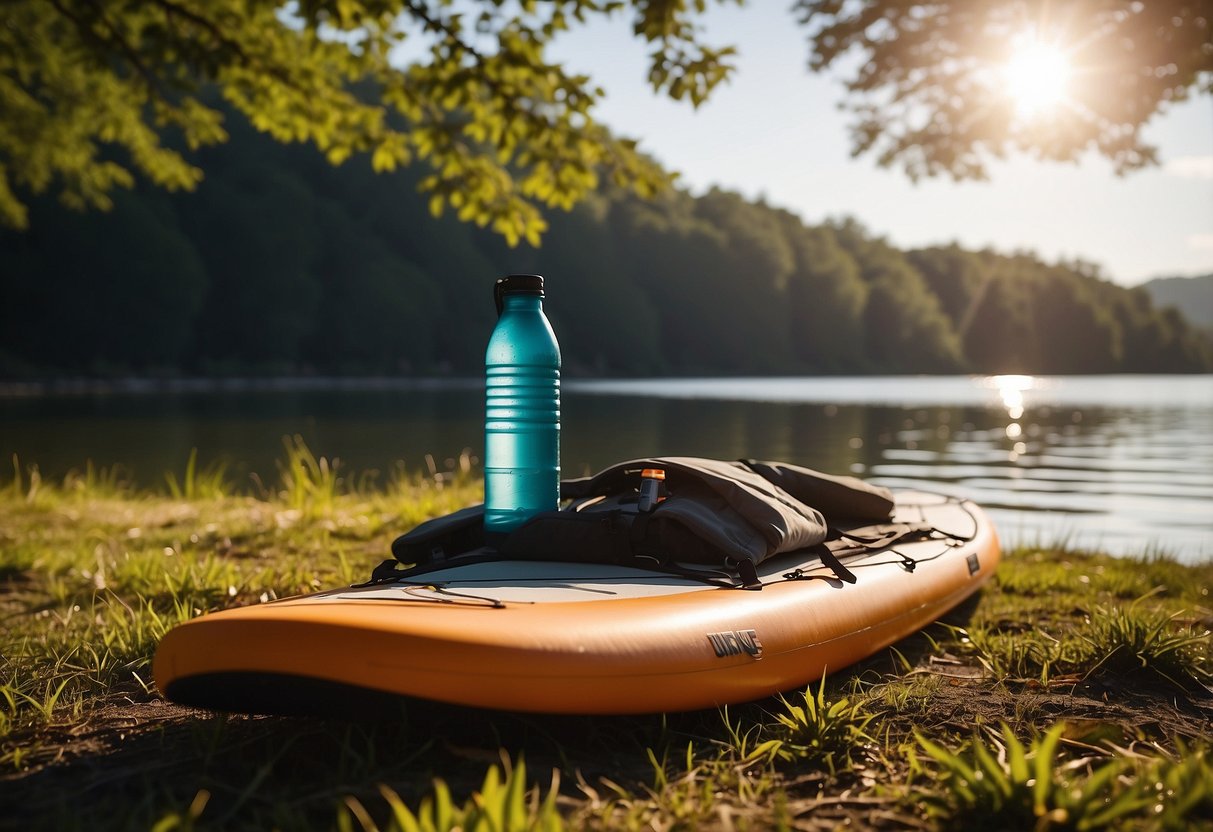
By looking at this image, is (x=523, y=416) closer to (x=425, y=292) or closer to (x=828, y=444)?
(x=828, y=444)

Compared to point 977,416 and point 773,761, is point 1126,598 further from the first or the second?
point 977,416

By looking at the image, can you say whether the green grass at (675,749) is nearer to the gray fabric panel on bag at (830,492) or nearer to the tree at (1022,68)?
the gray fabric panel on bag at (830,492)

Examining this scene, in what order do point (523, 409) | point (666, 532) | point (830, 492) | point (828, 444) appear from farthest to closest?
point (828, 444)
point (830, 492)
point (523, 409)
point (666, 532)

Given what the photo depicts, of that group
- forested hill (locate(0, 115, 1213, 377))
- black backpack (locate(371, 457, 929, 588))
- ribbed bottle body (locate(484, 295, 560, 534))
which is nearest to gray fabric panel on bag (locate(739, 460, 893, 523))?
black backpack (locate(371, 457, 929, 588))

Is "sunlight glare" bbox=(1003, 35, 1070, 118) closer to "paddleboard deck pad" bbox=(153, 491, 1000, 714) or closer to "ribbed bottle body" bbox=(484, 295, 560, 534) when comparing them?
"ribbed bottle body" bbox=(484, 295, 560, 534)

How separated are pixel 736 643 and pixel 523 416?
41.9 inches

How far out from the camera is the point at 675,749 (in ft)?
7.21

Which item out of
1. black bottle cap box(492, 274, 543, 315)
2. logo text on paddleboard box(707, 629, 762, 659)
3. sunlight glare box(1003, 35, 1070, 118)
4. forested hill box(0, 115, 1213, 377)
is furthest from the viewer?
forested hill box(0, 115, 1213, 377)

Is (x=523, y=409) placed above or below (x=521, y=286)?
below

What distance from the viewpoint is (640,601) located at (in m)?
2.35

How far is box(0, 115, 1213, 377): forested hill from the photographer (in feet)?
139

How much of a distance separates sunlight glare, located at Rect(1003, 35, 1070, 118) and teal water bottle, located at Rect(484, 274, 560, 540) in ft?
26.5

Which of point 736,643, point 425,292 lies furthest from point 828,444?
point 425,292

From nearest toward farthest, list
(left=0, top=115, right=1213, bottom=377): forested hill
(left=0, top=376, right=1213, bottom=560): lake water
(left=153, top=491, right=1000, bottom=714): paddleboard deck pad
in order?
1. (left=153, top=491, right=1000, bottom=714): paddleboard deck pad
2. (left=0, top=376, right=1213, bottom=560): lake water
3. (left=0, top=115, right=1213, bottom=377): forested hill
